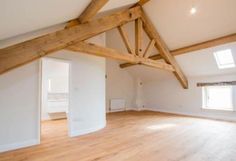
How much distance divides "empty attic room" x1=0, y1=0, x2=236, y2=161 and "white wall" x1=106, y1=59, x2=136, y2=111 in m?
1.56

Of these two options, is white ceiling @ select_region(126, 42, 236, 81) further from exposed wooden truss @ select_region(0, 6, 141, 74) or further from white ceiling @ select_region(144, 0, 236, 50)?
exposed wooden truss @ select_region(0, 6, 141, 74)

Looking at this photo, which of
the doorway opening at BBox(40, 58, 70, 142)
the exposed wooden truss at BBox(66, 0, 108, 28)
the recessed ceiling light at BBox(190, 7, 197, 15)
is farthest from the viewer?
the doorway opening at BBox(40, 58, 70, 142)

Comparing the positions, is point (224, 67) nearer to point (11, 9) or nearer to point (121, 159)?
point (121, 159)

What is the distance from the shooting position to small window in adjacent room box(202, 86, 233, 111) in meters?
5.56

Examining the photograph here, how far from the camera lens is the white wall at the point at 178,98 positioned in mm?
5730

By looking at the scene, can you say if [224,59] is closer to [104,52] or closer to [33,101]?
[104,52]

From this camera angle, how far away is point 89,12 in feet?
9.27

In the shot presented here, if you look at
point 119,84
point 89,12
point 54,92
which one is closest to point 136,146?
point 89,12

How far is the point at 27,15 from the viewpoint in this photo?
6.74 ft

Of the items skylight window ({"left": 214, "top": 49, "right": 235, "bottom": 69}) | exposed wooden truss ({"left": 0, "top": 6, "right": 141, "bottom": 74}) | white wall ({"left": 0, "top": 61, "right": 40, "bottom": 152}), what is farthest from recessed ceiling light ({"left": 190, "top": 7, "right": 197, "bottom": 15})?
white wall ({"left": 0, "top": 61, "right": 40, "bottom": 152})

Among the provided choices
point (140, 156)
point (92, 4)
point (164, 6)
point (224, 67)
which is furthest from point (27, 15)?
point (224, 67)

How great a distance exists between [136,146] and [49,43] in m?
2.45

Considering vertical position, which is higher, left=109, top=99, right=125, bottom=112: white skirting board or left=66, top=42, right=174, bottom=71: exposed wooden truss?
left=66, top=42, right=174, bottom=71: exposed wooden truss

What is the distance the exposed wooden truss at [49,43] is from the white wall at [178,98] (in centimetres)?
442
